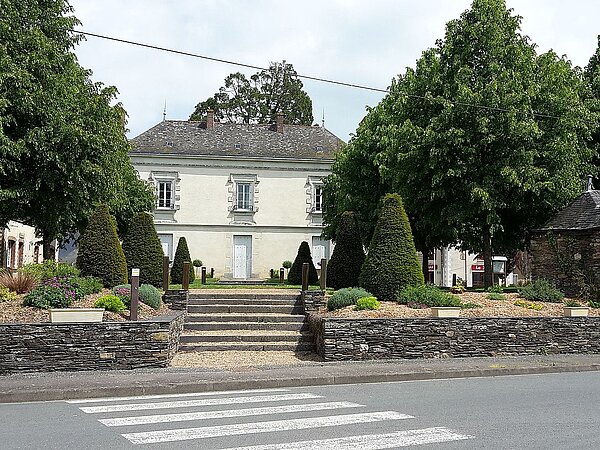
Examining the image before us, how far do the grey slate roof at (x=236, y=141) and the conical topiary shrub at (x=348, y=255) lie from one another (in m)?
21.1

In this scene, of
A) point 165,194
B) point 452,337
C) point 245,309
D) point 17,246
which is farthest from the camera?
point 165,194

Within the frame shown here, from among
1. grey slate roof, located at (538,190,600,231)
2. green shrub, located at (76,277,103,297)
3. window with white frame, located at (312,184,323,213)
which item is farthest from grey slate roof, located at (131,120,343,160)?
green shrub, located at (76,277,103,297)

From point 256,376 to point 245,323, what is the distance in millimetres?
4947

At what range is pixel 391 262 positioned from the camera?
1744 cm

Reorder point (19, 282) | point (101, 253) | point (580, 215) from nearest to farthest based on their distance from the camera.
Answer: point (19, 282), point (101, 253), point (580, 215)

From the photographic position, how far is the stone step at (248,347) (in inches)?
619

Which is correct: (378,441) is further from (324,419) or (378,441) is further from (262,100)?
(262,100)

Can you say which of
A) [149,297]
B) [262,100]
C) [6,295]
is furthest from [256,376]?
[262,100]

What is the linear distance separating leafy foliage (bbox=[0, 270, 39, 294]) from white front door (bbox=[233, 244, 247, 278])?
26897 mm

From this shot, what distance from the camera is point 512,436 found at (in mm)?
7543

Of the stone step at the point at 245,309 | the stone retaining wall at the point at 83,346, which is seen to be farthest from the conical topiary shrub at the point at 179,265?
the stone retaining wall at the point at 83,346

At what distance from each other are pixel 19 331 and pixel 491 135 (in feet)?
49.3

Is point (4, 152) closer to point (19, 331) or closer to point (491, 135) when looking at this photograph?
point (19, 331)

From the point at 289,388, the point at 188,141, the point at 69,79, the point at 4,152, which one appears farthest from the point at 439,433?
the point at 188,141
